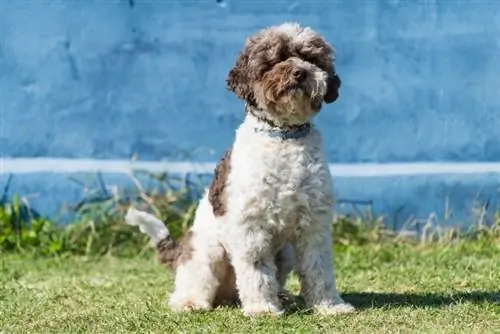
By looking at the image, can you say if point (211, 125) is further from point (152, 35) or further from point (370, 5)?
point (370, 5)

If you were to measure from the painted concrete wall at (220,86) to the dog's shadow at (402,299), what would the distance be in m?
2.44

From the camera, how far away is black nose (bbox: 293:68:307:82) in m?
6.92

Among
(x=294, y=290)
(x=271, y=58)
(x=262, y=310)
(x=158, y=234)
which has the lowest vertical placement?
(x=294, y=290)

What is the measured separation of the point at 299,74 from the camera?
6938mm

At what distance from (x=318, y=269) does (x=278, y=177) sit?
1.87 ft

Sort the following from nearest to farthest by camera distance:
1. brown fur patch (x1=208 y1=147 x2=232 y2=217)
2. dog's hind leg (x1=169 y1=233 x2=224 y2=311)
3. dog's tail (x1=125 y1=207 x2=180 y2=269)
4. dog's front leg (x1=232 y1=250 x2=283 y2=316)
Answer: dog's front leg (x1=232 y1=250 x2=283 y2=316) < brown fur patch (x1=208 y1=147 x2=232 y2=217) < dog's hind leg (x1=169 y1=233 x2=224 y2=311) < dog's tail (x1=125 y1=207 x2=180 y2=269)

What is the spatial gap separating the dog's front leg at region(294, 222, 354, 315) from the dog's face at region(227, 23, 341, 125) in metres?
0.64

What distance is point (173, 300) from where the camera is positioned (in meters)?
7.70

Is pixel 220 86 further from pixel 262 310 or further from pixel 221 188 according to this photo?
pixel 262 310

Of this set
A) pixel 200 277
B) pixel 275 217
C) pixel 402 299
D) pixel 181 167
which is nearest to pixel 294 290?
pixel 402 299

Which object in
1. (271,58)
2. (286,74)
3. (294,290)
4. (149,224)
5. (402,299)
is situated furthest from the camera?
(294,290)

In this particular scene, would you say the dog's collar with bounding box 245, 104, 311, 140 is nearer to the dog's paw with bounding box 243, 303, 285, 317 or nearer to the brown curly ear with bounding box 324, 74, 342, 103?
the brown curly ear with bounding box 324, 74, 342, 103

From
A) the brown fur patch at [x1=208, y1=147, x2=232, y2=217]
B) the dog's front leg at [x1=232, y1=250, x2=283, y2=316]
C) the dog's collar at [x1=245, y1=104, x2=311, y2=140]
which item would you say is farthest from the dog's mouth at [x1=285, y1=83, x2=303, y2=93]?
the dog's front leg at [x1=232, y1=250, x2=283, y2=316]

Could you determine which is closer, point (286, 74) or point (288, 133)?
point (286, 74)
